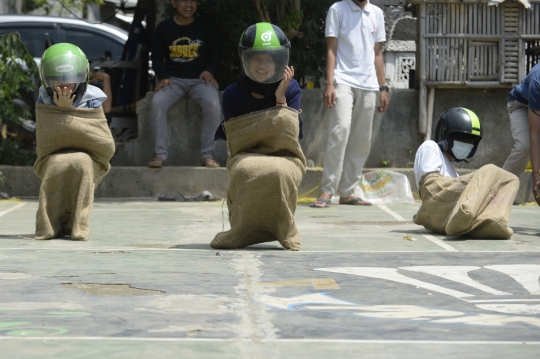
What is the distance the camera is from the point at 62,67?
674 cm

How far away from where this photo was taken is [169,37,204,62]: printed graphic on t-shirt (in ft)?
34.7

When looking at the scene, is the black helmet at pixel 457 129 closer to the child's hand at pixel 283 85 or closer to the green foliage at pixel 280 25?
the child's hand at pixel 283 85

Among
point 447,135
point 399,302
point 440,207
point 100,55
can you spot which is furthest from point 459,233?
point 100,55

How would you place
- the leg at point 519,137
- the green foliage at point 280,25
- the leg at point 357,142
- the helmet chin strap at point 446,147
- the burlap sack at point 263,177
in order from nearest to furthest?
the burlap sack at point 263,177 → the helmet chin strap at point 446,147 → the leg at point 519,137 → the leg at point 357,142 → the green foliage at point 280,25

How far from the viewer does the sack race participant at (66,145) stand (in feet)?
22.1

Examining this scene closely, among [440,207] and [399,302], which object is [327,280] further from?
[440,207]

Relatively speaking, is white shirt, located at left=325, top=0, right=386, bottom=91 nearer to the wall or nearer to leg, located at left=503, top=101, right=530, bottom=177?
the wall

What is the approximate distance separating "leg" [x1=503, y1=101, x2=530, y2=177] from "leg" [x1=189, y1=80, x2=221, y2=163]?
3595 mm

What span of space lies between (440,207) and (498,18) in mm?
4766

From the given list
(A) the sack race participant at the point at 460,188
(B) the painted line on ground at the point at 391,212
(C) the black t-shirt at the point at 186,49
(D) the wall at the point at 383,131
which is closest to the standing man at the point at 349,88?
(B) the painted line on ground at the point at 391,212

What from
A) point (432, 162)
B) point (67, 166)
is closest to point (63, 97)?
point (67, 166)

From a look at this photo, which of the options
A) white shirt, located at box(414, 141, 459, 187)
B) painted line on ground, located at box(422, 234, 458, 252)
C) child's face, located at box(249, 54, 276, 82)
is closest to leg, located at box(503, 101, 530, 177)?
white shirt, located at box(414, 141, 459, 187)

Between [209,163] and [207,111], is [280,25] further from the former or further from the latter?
[209,163]

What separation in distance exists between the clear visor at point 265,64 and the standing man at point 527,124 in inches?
94.4
